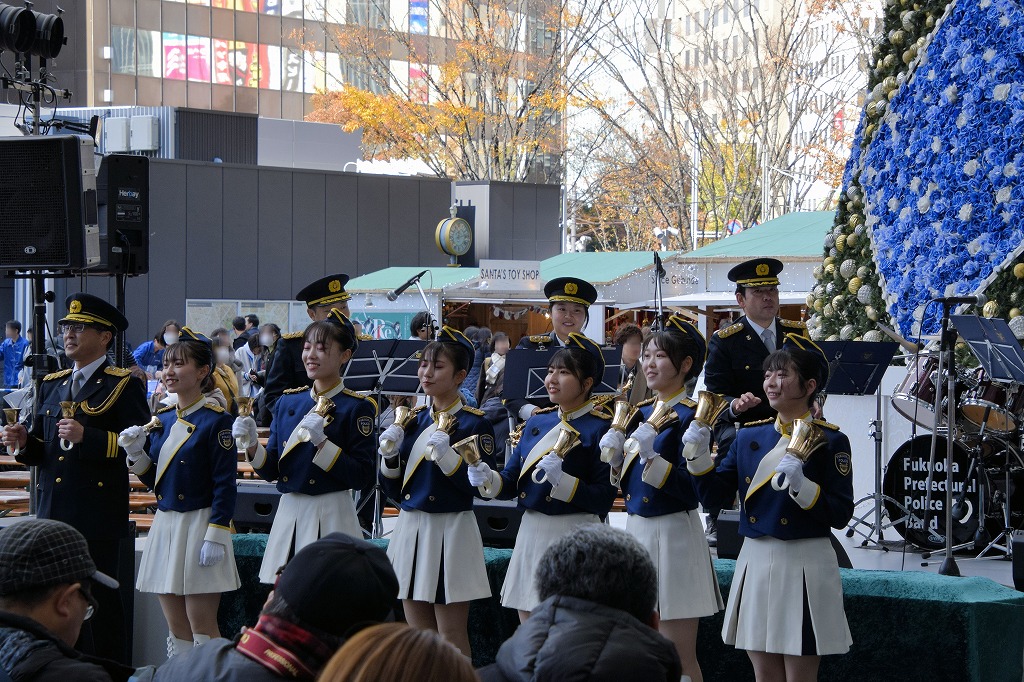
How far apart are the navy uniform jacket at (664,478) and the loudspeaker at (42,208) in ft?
9.12

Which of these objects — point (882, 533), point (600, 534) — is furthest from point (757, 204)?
point (600, 534)

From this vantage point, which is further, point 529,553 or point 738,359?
point 738,359

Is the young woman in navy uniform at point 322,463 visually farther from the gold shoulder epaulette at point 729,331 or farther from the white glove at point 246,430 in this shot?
the gold shoulder epaulette at point 729,331

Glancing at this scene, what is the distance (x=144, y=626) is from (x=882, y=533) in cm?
439

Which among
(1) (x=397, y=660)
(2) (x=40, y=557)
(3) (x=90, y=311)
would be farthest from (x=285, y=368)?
(1) (x=397, y=660)

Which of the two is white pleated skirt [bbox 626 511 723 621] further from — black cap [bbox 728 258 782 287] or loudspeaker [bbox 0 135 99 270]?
loudspeaker [bbox 0 135 99 270]

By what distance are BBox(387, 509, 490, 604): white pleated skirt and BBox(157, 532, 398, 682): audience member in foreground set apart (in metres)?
2.48

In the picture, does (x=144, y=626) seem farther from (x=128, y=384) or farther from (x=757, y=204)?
(x=757, y=204)

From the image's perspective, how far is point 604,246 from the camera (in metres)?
32.5

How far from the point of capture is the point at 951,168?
26.3ft

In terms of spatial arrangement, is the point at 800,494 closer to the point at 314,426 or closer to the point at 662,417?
the point at 662,417

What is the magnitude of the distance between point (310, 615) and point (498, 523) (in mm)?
3673

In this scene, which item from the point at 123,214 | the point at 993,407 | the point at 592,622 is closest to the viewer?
the point at 592,622

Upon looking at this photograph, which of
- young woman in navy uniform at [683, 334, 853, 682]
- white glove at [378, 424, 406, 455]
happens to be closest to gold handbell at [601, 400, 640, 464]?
young woman in navy uniform at [683, 334, 853, 682]
